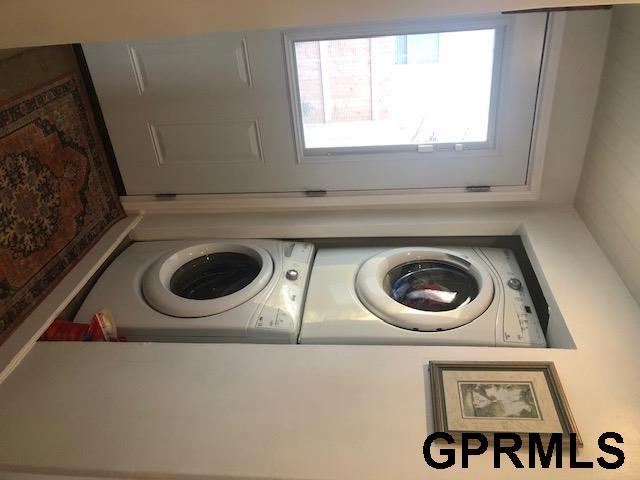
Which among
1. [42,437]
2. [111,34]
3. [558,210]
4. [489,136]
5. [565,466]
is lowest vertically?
[42,437]

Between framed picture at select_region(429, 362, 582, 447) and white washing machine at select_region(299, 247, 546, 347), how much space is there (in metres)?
0.15

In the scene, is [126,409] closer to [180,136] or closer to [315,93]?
[180,136]

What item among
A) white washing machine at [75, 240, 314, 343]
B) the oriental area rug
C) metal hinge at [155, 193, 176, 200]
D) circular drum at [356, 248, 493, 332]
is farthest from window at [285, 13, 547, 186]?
the oriental area rug

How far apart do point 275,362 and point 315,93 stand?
84 centimetres

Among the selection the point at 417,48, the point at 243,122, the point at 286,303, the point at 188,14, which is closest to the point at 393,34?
the point at 417,48

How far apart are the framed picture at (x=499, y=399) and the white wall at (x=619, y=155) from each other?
0.38 meters

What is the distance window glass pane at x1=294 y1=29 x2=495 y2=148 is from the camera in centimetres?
146

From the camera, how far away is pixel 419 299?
1436mm

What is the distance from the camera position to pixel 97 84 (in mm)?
1577

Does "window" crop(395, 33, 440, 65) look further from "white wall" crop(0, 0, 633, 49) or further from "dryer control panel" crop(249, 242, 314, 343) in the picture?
"dryer control panel" crop(249, 242, 314, 343)

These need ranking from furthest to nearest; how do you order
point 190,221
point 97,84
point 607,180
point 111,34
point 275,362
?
point 190,221 → point 97,84 → point 607,180 → point 275,362 → point 111,34

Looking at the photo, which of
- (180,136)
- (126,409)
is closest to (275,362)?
(126,409)

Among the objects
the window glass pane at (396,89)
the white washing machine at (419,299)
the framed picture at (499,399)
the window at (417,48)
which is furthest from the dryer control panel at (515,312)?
the window at (417,48)

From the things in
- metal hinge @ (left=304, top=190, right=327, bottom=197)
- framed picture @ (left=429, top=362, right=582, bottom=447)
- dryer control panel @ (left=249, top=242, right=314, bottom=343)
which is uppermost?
metal hinge @ (left=304, top=190, right=327, bottom=197)
